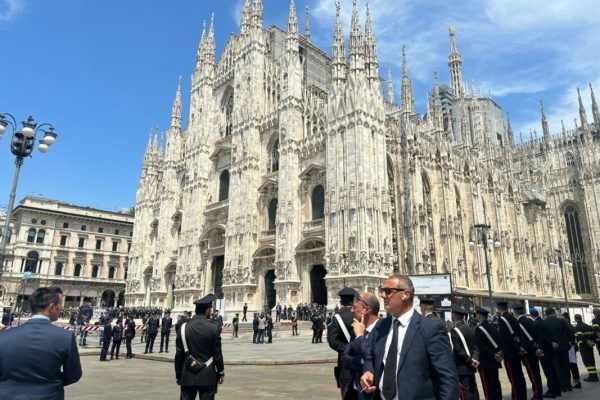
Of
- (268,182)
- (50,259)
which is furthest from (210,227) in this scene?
(50,259)

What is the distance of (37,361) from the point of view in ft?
9.95

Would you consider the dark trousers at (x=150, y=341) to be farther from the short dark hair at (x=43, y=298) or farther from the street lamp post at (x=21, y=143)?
the short dark hair at (x=43, y=298)

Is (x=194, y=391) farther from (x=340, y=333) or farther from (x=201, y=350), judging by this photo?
(x=340, y=333)

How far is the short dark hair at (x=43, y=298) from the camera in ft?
10.9

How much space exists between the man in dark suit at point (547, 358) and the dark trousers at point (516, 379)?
106cm

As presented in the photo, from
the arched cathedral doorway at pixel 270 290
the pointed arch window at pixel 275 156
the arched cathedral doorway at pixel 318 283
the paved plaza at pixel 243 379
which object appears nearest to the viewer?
the paved plaza at pixel 243 379

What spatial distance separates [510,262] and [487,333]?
125ft

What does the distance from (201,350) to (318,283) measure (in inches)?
993

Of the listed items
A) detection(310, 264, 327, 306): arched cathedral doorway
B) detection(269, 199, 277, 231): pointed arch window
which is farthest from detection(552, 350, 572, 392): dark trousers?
detection(269, 199, 277, 231): pointed arch window

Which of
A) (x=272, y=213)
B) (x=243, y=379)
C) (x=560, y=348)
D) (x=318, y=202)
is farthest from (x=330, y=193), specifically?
(x=560, y=348)

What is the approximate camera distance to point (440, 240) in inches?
1329

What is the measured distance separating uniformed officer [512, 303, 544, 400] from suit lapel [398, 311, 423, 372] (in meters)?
5.66

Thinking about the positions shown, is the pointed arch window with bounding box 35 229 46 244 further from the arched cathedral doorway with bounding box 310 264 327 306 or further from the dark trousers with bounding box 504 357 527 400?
the dark trousers with bounding box 504 357 527 400

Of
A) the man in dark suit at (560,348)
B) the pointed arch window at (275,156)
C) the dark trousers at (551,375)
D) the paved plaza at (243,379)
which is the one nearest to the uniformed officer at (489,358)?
the paved plaza at (243,379)
